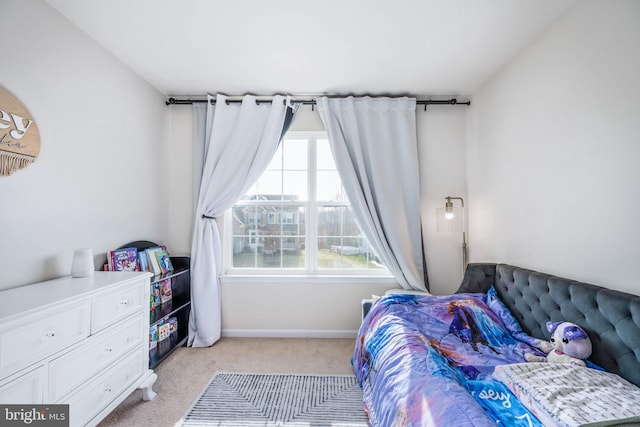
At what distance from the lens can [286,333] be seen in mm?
2881

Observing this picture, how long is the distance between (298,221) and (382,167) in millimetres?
1088

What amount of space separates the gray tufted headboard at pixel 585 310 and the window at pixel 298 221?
52.3 inches

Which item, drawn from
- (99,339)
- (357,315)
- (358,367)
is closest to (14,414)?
(99,339)

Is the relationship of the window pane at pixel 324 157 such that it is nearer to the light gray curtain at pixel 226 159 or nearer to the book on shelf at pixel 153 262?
the light gray curtain at pixel 226 159

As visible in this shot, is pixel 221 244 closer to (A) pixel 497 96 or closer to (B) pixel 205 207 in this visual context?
(B) pixel 205 207

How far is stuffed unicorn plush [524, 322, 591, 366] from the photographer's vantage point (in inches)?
53.4

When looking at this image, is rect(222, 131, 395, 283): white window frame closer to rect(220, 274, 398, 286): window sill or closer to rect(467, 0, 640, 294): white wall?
rect(220, 274, 398, 286): window sill

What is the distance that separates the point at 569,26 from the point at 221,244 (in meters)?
3.32

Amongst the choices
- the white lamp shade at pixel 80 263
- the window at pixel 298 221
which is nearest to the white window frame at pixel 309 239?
the window at pixel 298 221

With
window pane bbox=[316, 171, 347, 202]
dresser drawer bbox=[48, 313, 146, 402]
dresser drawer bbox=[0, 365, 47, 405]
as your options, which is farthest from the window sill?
dresser drawer bbox=[0, 365, 47, 405]

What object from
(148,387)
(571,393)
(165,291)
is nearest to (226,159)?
(165,291)

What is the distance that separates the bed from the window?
922 mm

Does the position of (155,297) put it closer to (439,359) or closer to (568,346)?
(439,359)

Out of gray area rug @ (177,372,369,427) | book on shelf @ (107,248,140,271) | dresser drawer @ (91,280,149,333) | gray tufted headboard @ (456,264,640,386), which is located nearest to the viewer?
gray tufted headboard @ (456,264,640,386)
